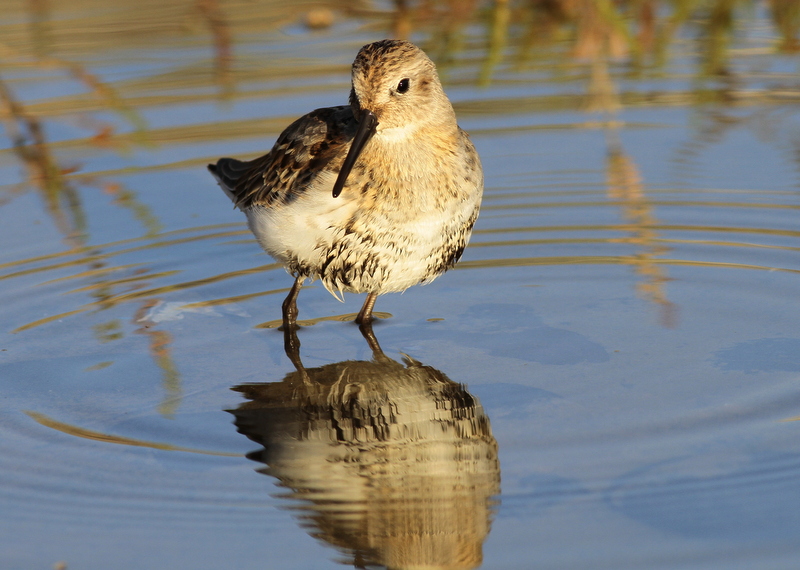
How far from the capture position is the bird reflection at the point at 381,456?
412 centimetres

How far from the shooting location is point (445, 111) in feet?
20.3

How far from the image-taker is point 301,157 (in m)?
6.30

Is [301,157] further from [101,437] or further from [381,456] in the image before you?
[381,456]

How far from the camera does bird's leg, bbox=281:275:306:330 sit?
6473mm

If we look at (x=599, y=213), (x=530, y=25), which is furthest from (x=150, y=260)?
(x=530, y=25)

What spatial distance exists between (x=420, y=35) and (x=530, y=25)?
1354 mm

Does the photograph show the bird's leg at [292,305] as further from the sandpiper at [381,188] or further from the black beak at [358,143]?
the black beak at [358,143]

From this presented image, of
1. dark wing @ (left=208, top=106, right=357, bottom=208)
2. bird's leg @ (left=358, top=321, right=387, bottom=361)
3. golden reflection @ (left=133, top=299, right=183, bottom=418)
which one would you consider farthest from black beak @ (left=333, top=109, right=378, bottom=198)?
golden reflection @ (left=133, top=299, right=183, bottom=418)

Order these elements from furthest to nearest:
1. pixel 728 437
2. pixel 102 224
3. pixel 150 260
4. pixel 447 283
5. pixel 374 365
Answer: pixel 102 224
pixel 150 260
pixel 447 283
pixel 374 365
pixel 728 437

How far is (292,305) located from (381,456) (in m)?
1.94

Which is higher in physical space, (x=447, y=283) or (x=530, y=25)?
(x=530, y=25)

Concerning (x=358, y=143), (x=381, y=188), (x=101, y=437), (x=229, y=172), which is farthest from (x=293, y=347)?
(x=229, y=172)

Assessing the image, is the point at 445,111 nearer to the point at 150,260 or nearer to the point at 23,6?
the point at 150,260

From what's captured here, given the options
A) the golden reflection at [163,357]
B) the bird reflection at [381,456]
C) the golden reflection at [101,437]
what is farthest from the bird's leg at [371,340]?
the golden reflection at [101,437]
